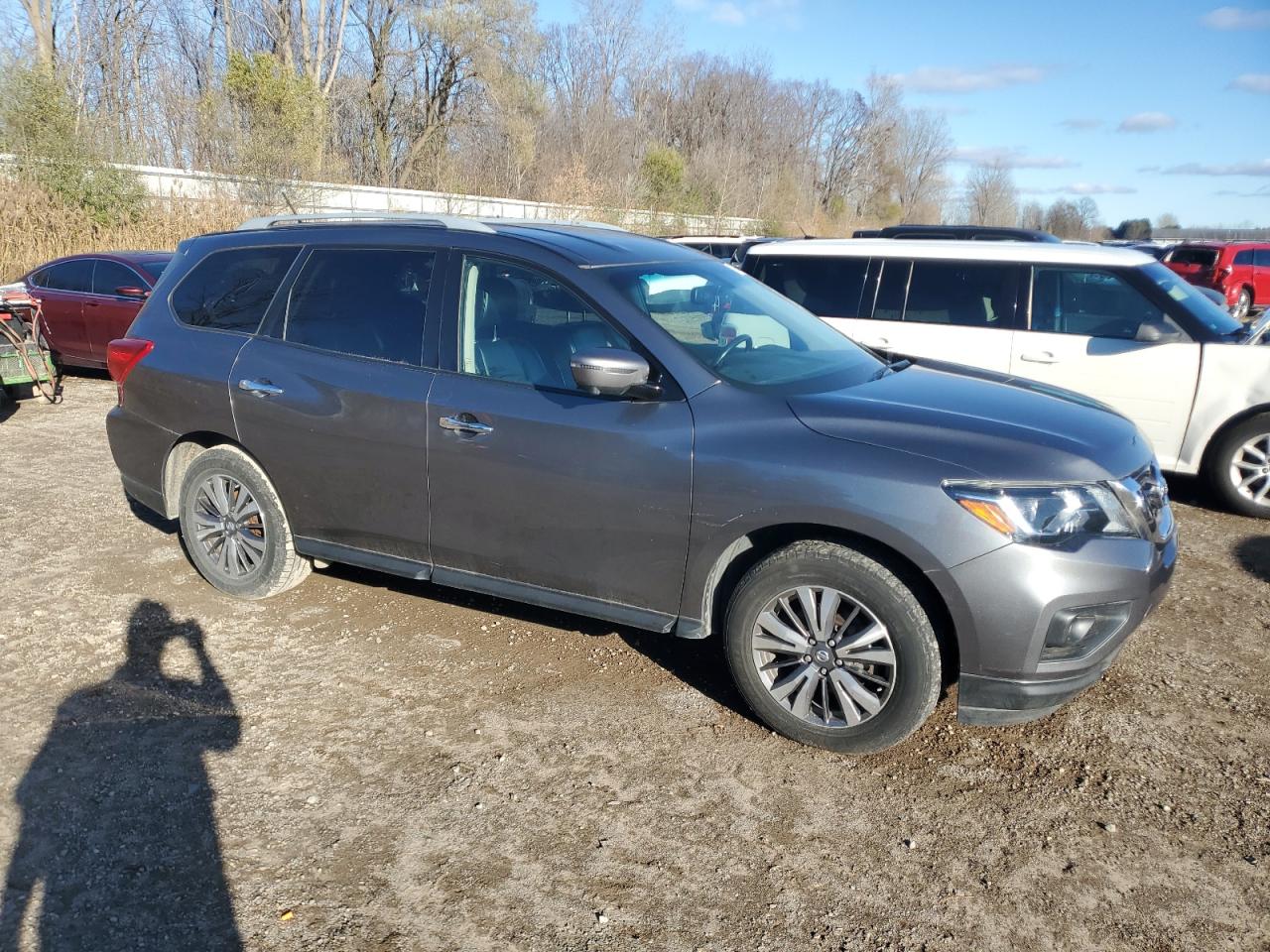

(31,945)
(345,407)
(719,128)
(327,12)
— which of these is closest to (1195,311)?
(345,407)

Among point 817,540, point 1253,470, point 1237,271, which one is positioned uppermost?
point 1237,271

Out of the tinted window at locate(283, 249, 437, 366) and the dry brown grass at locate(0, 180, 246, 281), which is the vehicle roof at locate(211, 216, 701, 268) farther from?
the dry brown grass at locate(0, 180, 246, 281)

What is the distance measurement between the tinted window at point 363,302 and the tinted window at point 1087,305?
4987mm

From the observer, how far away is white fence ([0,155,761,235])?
20.8 metres

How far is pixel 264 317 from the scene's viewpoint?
4.80 m

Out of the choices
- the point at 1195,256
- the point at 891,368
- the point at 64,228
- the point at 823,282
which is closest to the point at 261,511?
the point at 891,368

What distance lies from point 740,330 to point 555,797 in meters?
2.10

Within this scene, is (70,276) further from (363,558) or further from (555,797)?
(555,797)

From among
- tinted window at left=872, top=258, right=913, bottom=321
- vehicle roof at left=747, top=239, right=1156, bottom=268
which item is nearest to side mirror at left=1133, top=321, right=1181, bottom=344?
vehicle roof at left=747, top=239, right=1156, bottom=268

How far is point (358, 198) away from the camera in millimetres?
26594

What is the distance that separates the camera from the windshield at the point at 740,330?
155 inches

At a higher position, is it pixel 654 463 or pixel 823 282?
pixel 823 282

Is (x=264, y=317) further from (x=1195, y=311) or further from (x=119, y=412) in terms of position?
(x=1195, y=311)

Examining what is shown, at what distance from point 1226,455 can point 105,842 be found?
22.9ft
